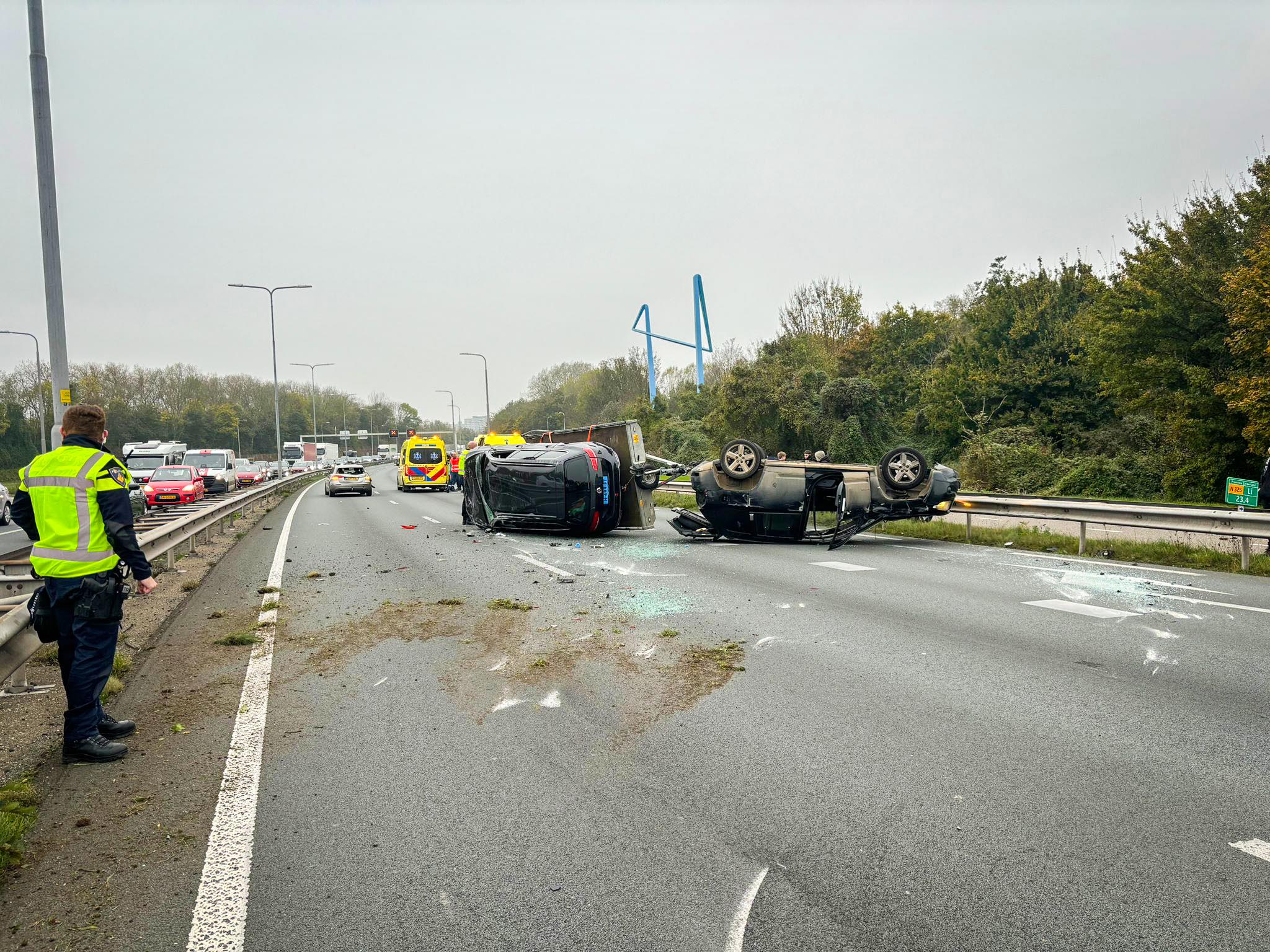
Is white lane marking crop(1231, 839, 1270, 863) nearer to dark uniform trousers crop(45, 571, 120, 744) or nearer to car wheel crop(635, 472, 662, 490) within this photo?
dark uniform trousers crop(45, 571, 120, 744)

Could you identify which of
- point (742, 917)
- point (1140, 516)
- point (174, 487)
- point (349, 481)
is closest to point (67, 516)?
point (742, 917)

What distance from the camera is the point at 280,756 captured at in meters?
4.61

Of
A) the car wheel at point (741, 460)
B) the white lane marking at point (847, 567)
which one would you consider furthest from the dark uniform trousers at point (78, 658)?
the car wheel at point (741, 460)

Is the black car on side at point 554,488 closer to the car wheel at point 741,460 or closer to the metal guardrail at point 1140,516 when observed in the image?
the car wheel at point 741,460

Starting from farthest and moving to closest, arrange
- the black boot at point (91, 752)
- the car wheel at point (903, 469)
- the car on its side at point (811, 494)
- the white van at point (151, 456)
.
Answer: the white van at point (151, 456) < the car on its side at point (811, 494) < the car wheel at point (903, 469) < the black boot at point (91, 752)

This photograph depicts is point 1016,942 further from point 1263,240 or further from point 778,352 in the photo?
point 778,352

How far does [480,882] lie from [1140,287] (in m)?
28.9

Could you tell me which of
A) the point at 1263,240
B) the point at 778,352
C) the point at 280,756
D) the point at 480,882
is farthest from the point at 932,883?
the point at 778,352

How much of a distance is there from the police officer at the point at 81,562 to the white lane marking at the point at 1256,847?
5190mm

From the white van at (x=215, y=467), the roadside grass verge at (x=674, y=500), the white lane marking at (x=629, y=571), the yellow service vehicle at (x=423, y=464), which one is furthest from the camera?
the yellow service vehicle at (x=423, y=464)

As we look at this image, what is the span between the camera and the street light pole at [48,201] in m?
11.8

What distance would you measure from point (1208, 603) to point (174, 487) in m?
27.1

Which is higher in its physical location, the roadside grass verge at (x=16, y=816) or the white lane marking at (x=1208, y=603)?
the roadside grass verge at (x=16, y=816)

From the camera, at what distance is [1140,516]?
39.9ft
